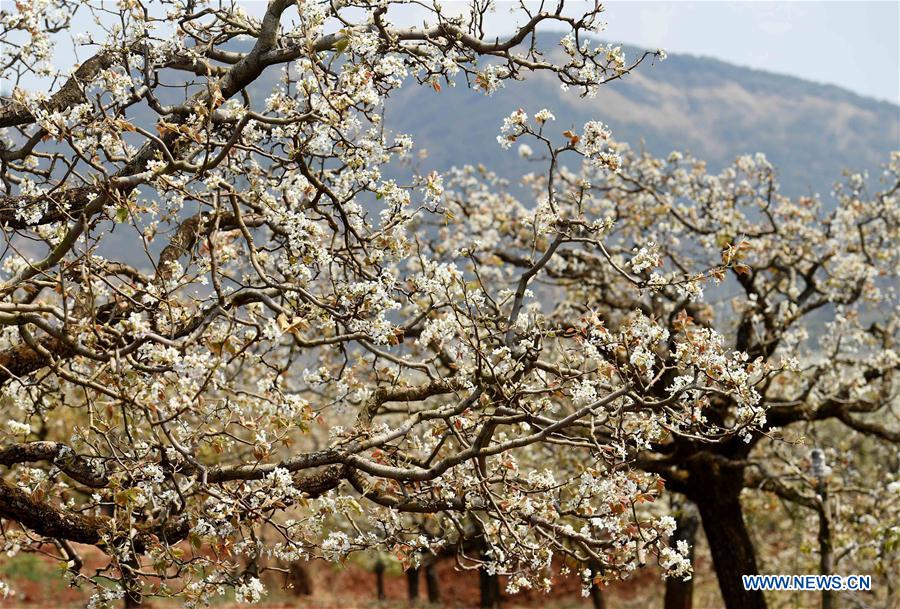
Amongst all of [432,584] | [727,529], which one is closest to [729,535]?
[727,529]

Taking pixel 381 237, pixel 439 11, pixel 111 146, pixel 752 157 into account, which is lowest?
pixel 381 237

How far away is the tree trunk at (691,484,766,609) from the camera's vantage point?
42.1 feet

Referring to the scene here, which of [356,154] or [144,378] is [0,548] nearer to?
[144,378]

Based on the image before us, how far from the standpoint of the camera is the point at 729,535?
1302 cm

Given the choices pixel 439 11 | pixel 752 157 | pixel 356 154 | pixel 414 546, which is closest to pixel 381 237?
pixel 356 154

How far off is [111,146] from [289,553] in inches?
127

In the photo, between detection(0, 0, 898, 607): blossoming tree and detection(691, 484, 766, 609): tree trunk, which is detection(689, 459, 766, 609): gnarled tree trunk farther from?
detection(0, 0, 898, 607): blossoming tree

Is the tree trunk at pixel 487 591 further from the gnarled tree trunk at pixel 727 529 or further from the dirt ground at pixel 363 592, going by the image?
the gnarled tree trunk at pixel 727 529

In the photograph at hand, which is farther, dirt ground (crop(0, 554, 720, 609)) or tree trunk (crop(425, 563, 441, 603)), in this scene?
tree trunk (crop(425, 563, 441, 603))

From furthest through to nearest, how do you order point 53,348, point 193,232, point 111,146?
1. point 193,232
2. point 53,348
3. point 111,146

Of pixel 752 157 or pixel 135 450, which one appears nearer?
pixel 135 450

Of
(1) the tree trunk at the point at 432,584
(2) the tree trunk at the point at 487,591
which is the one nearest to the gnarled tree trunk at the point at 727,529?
(2) the tree trunk at the point at 487,591

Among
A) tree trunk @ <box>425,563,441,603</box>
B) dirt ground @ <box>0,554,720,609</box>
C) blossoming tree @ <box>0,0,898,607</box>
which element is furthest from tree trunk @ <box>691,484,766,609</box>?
tree trunk @ <box>425,563,441,603</box>

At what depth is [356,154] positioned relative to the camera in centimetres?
682
